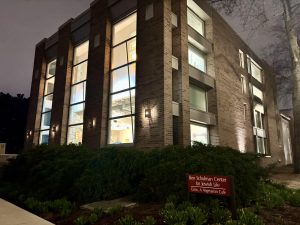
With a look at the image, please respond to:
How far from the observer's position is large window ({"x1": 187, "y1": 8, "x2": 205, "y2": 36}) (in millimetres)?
16594

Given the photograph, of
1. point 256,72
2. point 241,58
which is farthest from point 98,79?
point 256,72

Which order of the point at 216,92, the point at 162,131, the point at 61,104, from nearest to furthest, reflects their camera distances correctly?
1. the point at 162,131
2. the point at 216,92
3. the point at 61,104

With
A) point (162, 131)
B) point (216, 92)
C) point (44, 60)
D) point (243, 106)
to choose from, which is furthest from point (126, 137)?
point (44, 60)

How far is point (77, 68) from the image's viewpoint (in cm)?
1953

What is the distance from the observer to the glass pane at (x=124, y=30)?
15.9 meters

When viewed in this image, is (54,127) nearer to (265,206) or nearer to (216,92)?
(216,92)

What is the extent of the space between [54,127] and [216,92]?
12467mm

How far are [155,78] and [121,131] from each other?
12.8ft

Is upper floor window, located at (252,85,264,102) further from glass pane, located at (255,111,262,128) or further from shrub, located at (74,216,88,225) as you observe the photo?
shrub, located at (74,216,88,225)

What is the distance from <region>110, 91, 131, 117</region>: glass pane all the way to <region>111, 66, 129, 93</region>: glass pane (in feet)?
1.47

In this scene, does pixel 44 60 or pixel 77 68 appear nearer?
pixel 77 68

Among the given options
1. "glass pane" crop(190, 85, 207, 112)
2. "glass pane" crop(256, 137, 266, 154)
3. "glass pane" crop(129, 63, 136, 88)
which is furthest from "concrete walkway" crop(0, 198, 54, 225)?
"glass pane" crop(256, 137, 266, 154)

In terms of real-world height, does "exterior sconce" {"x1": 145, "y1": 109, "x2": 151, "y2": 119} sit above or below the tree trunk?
below

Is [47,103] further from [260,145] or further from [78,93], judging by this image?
[260,145]
